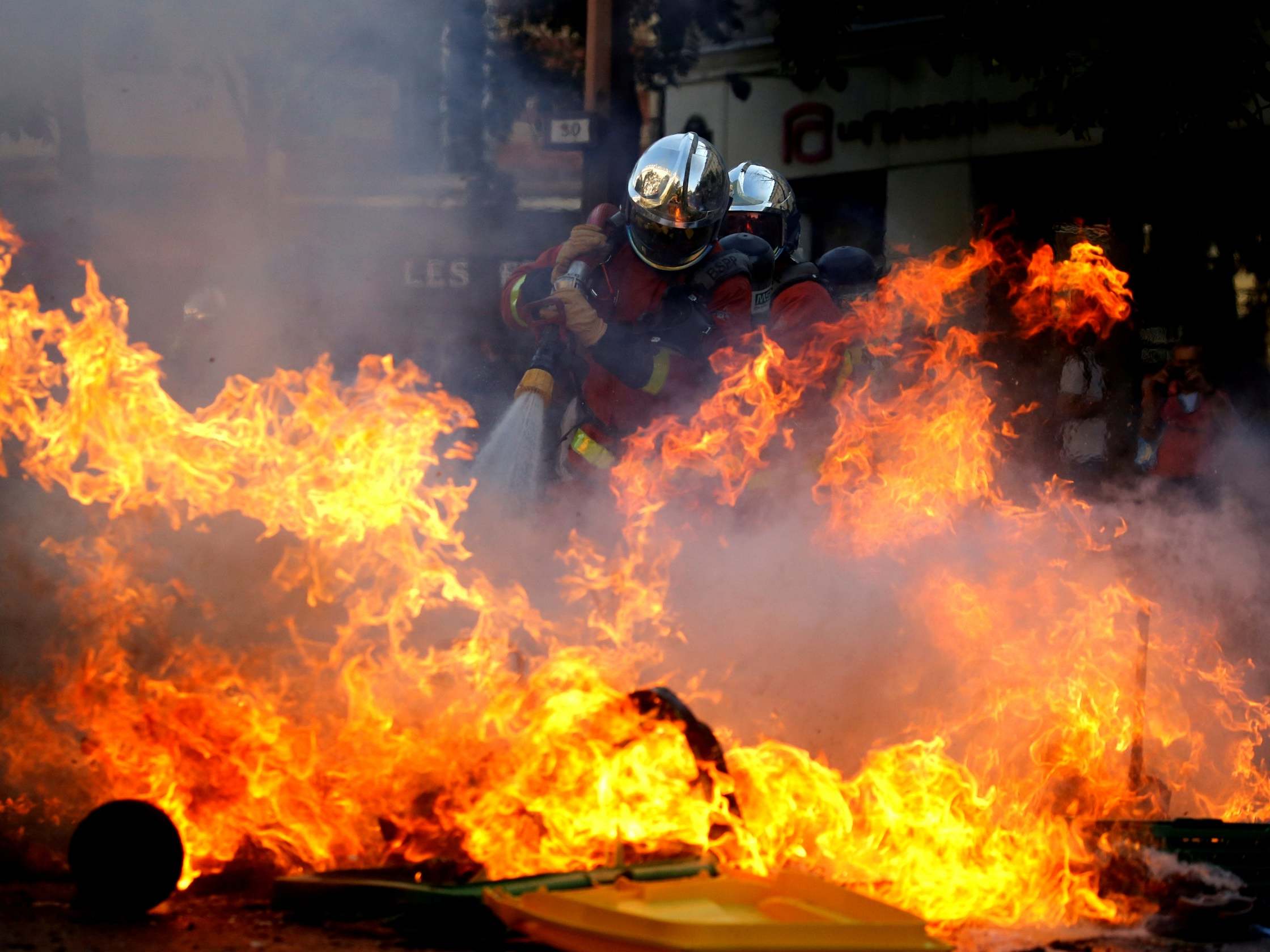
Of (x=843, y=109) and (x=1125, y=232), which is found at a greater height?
(x=843, y=109)

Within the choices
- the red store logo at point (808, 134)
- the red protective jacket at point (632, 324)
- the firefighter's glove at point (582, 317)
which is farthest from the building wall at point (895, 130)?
the firefighter's glove at point (582, 317)

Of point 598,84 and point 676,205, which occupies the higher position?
point 598,84

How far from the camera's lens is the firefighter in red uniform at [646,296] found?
6.61m

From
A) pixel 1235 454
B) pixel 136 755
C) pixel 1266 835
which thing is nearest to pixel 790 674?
pixel 1266 835

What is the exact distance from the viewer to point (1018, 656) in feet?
19.2

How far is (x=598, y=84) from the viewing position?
9.13 m

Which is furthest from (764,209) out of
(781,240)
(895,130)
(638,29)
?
(895,130)

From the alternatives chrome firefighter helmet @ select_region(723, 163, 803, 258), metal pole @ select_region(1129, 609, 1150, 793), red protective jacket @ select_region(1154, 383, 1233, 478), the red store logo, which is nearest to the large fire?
metal pole @ select_region(1129, 609, 1150, 793)

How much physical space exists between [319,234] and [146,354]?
283cm

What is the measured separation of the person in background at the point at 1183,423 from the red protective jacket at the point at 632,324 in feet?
8.51

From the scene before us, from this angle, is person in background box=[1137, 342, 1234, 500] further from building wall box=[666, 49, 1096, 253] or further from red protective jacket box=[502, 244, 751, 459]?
building wall box=[666, 49, 1096, 253]

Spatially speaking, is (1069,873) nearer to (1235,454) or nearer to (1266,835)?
(1266,835)

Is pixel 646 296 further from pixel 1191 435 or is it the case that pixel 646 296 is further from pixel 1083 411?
pixel 1083 411

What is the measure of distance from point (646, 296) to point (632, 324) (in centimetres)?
15
